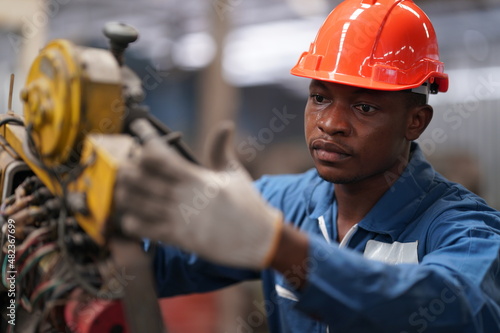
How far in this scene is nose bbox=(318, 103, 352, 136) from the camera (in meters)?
1.62

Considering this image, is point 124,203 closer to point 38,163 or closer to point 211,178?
point 211,178

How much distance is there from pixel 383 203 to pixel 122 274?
0.93 m

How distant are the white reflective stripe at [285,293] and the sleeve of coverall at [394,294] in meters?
0.56

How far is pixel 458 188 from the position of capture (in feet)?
5.62

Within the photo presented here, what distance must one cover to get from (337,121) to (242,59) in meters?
7.24

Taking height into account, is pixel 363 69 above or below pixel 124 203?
above

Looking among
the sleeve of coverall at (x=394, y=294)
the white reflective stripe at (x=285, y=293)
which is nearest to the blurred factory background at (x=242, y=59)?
the white reflective stripe at (x=285, y=293)

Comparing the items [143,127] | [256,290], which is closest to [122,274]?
[143,127]

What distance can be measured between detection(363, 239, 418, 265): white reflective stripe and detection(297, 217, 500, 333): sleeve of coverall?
0.29m

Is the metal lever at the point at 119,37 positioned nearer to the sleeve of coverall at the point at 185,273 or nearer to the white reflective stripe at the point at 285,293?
the sleeve of coverall at the point at 185,273

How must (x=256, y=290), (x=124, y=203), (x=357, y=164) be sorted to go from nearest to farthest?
(x=124, y=203) → (x=357, y=164) → (x=256, y=290)

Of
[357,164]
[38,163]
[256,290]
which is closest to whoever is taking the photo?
[38,163]

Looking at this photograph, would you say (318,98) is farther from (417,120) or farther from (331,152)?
→ (417,120)

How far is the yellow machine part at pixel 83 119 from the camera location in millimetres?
1023
